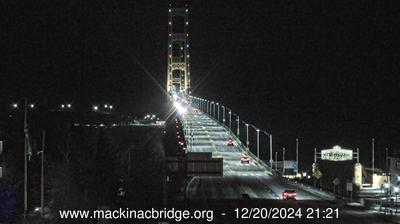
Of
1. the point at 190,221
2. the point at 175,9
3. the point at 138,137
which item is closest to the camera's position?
the point at 190,221

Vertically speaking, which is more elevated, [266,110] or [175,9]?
[175,9]

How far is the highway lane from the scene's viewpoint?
151ft

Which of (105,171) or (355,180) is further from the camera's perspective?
→ (355,180)

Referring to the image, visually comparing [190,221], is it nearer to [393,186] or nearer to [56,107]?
[393,186]

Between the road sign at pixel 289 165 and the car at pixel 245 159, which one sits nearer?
the road sign at pixel 289 165

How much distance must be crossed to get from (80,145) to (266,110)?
366 ft

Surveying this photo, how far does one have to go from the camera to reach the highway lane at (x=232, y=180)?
46.0 meters

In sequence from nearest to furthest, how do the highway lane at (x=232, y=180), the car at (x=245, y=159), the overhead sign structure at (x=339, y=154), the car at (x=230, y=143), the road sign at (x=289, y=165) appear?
the highway lane at (x=232, y=180), the road sign at (x=289, y=165), the overhead sign structure at (x=339, y=154), the car at (x=245, y=159), the car at (x=230, y=143)

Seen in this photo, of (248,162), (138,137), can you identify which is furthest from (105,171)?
(138,137)

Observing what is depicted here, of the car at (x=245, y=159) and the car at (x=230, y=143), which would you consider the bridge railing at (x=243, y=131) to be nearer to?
the car at (x=230, y=143)

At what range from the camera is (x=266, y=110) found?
162 metres

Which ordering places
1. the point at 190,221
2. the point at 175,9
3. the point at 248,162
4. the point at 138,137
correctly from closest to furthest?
1. the point at 190,221
2. the point at 248,162
3. the point at 138,137
4. the point at 175,9

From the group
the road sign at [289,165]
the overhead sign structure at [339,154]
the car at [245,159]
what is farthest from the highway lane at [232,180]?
the overhead sign structure at [339,154]

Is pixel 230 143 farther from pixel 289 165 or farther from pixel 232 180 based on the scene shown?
pixel 232 180
